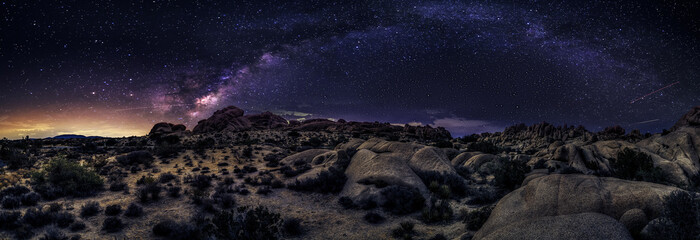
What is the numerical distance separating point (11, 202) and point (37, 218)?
11.3 feet

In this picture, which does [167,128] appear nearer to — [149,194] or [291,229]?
[149,194]

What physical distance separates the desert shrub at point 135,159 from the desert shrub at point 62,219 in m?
14.3

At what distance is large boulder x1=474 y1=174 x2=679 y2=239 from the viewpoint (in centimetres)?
757

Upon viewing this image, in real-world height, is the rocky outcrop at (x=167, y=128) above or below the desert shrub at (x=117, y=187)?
above

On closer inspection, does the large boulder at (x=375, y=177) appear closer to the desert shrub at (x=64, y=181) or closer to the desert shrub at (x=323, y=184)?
the desert shrub at (x=323, y=184)

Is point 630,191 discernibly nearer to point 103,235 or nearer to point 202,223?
point 202,223

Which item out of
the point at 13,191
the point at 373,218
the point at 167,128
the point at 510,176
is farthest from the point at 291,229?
the point at 167,128

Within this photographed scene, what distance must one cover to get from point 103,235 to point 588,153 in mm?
32318

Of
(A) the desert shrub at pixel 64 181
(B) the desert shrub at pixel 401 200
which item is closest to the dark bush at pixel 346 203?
(B) the desert shrub at pixel 401 200

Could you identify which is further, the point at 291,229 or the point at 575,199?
the point at 291,229

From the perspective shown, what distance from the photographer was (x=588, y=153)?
22047 millimetres

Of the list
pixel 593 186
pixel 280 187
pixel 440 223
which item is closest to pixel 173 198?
pixel 280 187

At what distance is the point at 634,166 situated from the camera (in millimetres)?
19812

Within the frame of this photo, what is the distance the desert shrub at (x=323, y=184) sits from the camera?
1766 cm
